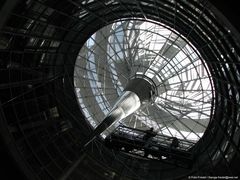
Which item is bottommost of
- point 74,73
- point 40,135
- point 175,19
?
point 40,135

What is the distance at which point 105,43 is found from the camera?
80.9 feet

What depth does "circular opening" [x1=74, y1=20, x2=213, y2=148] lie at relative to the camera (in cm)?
2286

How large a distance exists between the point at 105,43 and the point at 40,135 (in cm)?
824

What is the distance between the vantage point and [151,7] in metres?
19.0

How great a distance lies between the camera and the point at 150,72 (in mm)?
23969

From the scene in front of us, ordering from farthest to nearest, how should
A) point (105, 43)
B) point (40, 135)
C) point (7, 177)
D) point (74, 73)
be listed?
point (105, 43)
point (74, 73)
point (40, 135)
point (7, 177)

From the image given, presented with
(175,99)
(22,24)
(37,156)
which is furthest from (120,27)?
(37,156)

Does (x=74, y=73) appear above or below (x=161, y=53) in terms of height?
below

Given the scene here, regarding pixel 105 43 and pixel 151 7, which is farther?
pixel 105 43

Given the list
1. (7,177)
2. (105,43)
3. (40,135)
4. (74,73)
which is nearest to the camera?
(7,177)

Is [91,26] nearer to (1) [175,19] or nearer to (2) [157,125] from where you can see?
(1) [175,19]

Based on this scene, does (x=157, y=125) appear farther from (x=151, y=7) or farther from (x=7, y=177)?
(x=7, y=177)

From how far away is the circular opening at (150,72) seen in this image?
22.9 meters

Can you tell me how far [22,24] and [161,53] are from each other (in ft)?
33.0
